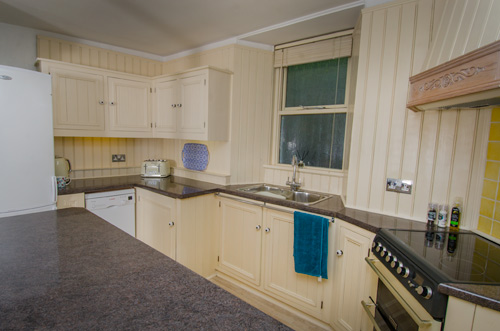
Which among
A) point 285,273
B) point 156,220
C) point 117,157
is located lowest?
point 285,273

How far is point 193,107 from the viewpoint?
107 inches

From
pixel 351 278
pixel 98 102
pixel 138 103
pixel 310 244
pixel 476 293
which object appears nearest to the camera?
pixel 476 293

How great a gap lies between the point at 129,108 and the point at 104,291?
2.61 metres

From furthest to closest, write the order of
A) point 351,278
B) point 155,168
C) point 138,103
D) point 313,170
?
point 155,168
point 138,103
point 313,170
point 351,278

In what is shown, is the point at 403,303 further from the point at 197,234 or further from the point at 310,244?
the point at 197,234

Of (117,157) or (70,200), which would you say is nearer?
(70,200)

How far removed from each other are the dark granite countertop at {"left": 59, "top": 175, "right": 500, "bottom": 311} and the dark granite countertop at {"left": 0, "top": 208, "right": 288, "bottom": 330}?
0.79m

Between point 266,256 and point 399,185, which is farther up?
point 399,185

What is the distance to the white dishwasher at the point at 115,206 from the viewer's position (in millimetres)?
2586

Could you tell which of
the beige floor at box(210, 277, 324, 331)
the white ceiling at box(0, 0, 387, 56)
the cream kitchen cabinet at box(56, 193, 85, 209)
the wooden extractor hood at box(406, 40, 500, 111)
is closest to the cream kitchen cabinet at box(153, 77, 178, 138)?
the white ceiling at box(0, 0, 387, 56)

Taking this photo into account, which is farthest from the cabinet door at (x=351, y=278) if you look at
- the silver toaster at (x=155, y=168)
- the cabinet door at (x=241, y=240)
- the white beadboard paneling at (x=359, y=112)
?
the silver toaster at (x=155, y=168)

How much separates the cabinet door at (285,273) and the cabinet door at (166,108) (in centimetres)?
155

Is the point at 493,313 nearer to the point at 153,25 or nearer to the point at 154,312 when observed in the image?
the point at 154,312

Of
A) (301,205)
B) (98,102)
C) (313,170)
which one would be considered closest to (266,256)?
(301,205)
